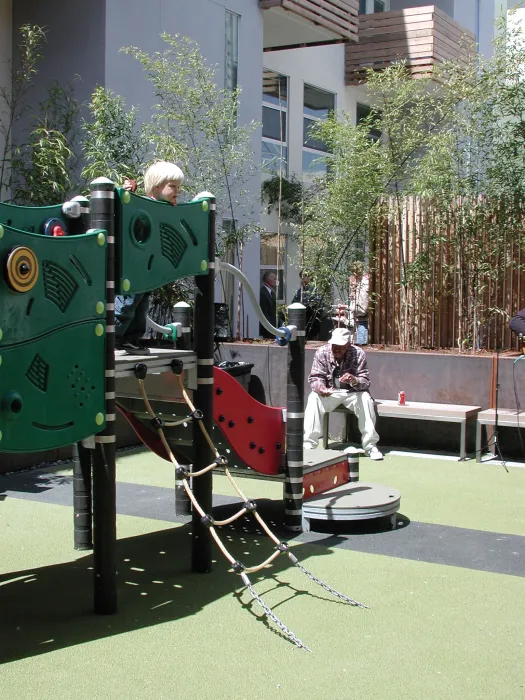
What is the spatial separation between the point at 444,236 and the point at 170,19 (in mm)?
5317

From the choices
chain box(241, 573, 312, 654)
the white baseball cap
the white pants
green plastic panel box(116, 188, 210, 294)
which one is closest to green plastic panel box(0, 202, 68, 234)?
green plastic panel box(116, 188, 210, 294)

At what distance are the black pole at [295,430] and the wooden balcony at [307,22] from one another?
398 inches

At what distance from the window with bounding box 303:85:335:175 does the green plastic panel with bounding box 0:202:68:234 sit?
43.1ft

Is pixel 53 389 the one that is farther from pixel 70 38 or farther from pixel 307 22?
pixel 307 22

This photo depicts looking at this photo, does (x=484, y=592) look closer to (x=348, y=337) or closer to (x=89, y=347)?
(x=89, y=347)

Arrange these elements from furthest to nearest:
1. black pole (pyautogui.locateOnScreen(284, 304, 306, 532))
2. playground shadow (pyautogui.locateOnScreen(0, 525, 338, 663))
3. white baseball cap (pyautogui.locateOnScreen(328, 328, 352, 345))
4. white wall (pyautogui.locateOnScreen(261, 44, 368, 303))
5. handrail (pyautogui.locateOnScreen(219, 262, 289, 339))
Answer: white wall (pyautogui.locateOnScreen(261, 44, 368, 303))
white baseball cap (pyautogui.locateOnScreen(328, 328, 352, 345))
black pole (pyautogui.locateOnScreen(284, 304, 306, 532))
handrail (pyautogui.locateOnScreen(219, 262, 289, 339))
playground shadow (pyautogui.locateOnScreen(0, 525, 338, 663))

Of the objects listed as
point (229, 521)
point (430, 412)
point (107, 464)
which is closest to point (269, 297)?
point (430, 412)

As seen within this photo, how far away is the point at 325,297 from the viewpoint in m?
11.2

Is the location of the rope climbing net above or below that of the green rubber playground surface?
above

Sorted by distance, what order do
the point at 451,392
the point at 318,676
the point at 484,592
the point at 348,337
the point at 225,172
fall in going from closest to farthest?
the point at 318,676, the point at 484,592, the point at 348,337, the point at 451,392, the point at 225,172

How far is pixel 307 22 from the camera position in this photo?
15711 millimetres

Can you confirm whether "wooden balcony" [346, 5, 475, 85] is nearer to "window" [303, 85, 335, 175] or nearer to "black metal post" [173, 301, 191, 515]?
"window" [303, 85, 335, 175]

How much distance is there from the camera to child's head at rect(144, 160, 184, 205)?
4770 millimetres

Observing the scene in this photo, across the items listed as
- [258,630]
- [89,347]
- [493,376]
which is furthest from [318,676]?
[493,376]
